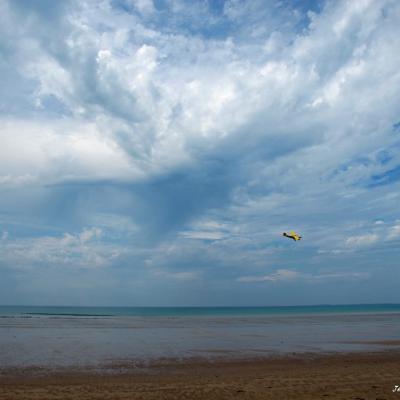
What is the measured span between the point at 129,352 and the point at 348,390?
63.1 ft

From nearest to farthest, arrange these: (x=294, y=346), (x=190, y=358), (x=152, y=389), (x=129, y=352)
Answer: (x=152, y=389), (x=190, y=358), (x=129, y=352), (x=294, y=346)

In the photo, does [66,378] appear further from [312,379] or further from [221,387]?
[312,379]

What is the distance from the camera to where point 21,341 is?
1549 inches

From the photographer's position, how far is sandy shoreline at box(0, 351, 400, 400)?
675 inches

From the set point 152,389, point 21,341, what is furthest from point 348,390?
point 21,341

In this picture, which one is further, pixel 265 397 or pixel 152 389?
pixel 152 389

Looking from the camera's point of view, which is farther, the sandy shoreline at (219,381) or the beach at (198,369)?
the beach at (198,369)

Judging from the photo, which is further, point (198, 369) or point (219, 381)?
point (198, 369)

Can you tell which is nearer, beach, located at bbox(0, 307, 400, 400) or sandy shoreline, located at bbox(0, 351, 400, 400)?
sandy shoreline, located at bbox(0, 351, 400, 400)

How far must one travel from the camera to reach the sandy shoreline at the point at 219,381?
17141mm

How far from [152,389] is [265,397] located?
5.22 m

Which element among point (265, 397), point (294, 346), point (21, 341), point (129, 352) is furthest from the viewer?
point (21, 341)

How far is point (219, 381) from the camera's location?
20.3 metres

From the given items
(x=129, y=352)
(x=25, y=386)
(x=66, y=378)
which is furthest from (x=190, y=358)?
(x=25, y=386)
